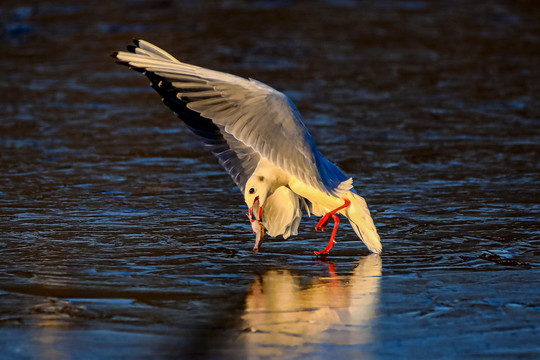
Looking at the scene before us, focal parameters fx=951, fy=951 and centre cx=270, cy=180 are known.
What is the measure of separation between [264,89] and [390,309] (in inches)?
67.9

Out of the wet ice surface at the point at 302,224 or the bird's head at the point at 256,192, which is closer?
the wet ice surface at the point at 302,224

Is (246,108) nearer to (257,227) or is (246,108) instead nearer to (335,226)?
(257,227)

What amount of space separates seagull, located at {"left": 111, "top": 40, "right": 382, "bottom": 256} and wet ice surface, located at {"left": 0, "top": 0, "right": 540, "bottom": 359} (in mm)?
238

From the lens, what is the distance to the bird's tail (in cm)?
639

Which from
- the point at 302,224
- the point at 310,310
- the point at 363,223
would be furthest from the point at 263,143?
the point at 302,224

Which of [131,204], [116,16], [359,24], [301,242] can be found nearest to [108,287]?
[301,242]

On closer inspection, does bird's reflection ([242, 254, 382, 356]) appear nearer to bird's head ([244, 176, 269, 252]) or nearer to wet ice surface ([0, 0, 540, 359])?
wet ice surface ([0, 0, 540, 359])

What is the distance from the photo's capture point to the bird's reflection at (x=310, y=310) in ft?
15.2

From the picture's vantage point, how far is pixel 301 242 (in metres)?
6.88

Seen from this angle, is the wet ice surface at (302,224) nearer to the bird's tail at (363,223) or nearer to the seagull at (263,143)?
the bird's tail at (363,223)

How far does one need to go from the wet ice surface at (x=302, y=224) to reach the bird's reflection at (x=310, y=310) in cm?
2

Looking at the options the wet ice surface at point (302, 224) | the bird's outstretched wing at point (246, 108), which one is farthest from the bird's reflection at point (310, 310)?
the bird's outstretched wing at point (246, 108)

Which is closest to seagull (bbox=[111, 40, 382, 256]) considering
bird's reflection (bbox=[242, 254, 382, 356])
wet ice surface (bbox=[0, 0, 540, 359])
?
wet ice surface (bbox=[0, 0, 540, 359])

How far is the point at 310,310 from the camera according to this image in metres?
5.17
